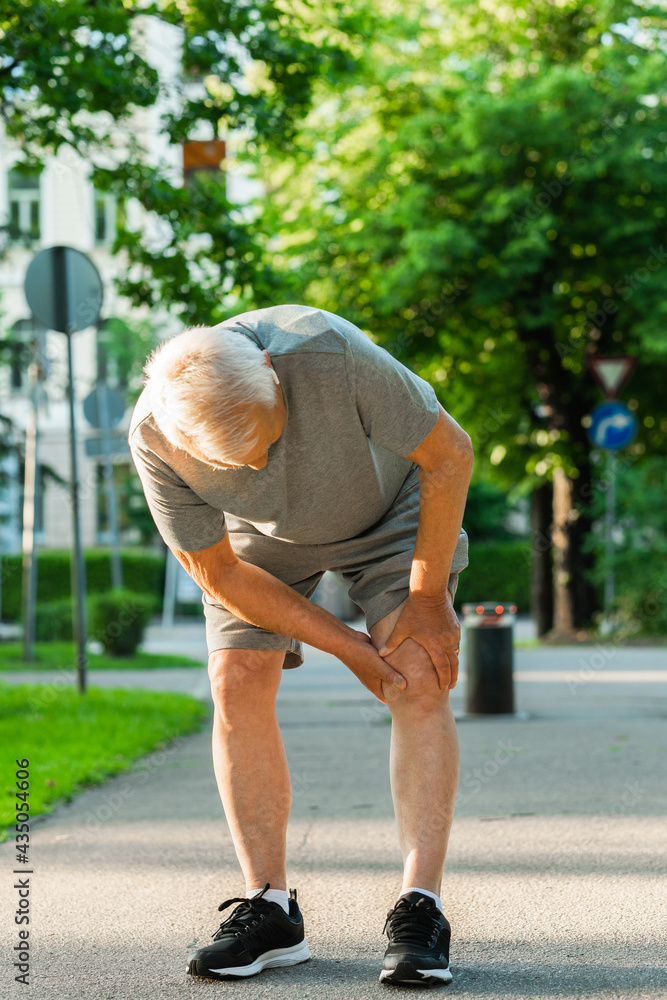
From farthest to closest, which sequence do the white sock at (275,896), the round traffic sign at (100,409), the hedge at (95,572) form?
the hedge at (95,572) → the round traffic sign at (100,409) → the white sock at (275,896)

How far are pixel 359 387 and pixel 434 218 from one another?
12.8 metres

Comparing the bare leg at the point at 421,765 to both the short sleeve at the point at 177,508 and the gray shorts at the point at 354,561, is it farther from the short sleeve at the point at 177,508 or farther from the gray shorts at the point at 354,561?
the short sleeve at the point at 177,508

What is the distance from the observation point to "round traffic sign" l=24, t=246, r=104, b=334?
25.9ft

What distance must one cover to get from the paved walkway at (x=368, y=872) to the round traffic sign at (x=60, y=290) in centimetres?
314

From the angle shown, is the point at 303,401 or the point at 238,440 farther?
the point at 303,401

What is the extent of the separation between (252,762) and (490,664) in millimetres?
5099

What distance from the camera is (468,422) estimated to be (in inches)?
652

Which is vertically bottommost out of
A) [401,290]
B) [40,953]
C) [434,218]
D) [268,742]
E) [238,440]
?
[40,953]

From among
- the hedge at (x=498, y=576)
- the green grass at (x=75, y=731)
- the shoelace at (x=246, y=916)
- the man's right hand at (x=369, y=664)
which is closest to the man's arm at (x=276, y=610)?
the man's right hand at (x=369, y=664)

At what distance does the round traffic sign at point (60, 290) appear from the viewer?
7.90m

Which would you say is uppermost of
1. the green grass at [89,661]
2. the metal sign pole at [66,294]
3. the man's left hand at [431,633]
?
the metal sign pole at [66,294]

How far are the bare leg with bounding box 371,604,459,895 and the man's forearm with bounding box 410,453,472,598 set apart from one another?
152mm

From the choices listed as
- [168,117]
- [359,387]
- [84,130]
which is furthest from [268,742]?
[168,117]

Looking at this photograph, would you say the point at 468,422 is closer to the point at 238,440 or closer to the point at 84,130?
the point at 84,130
